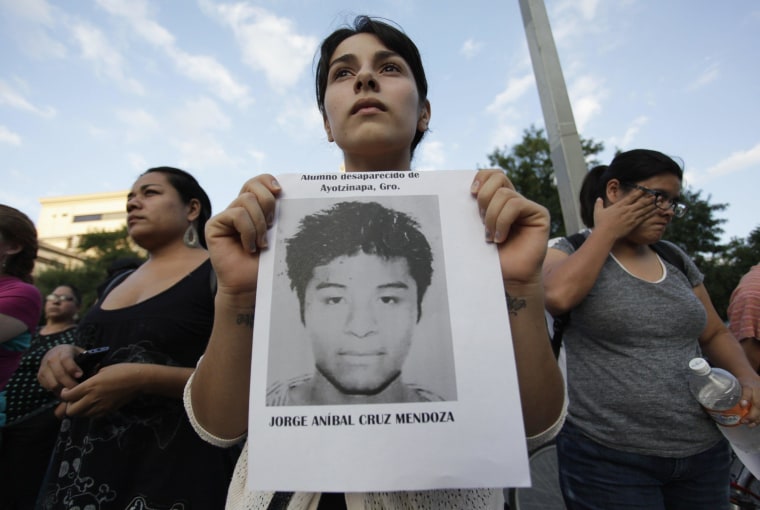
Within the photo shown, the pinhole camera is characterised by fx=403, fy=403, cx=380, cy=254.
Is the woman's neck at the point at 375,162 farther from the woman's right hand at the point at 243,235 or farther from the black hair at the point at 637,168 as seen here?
the black hair at the point at 637,168

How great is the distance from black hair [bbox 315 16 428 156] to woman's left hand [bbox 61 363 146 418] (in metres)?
1.15

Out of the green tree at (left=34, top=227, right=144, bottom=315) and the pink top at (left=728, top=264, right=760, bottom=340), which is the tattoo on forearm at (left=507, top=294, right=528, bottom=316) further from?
the green tree at (left=34, top=227, right=144, bottom=315)

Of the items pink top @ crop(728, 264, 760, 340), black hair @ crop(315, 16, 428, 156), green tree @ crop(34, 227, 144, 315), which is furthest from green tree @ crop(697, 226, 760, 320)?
green tree @ crop(34, 227, 144, 315)

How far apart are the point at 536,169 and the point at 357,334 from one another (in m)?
15.7

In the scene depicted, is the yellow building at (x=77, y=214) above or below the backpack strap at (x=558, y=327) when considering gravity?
above

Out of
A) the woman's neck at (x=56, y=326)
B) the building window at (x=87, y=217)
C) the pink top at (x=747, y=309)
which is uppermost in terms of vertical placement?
the building window at (x=87, y=217)

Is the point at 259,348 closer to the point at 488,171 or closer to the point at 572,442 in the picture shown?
the point at 488,171

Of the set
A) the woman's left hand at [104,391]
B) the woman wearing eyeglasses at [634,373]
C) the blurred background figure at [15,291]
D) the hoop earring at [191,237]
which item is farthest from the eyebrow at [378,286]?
the blurred background figure at [15,291]

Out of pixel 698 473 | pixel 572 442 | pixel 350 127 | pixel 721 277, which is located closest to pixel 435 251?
pixel 350 127

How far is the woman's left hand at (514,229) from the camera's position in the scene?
2.74ft

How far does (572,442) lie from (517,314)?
1.04m

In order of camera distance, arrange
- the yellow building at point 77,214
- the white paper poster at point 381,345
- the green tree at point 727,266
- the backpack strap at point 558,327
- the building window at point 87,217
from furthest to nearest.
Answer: the building window at point 87,217 < the yellow building at point 77,214 < the green tree at point 727,266 < the backpack strap at point 558,327 < the white paper poster at point 381,345

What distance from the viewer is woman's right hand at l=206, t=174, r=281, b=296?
832mm

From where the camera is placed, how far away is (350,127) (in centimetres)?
105
